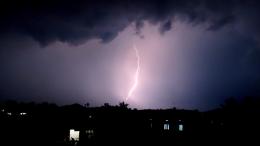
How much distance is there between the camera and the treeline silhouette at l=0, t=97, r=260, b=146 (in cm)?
2188

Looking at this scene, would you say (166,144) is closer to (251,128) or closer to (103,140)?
(103,140)

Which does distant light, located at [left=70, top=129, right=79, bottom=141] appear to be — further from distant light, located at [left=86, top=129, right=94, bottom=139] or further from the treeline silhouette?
distant light, located at [left=86, top=129, right=94, bottom=139]

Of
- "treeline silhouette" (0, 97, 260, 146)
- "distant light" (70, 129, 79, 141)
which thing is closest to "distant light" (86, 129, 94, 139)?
"treeline silhouette" (0, 97, 260, 146)

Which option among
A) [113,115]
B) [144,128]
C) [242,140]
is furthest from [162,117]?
[242,140]

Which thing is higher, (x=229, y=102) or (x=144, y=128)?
(x=229, y=102)

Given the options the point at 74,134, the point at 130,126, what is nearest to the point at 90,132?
the point at 74,134

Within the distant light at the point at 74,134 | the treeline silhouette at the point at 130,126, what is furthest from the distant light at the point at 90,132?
the distant light at the point at 74,134

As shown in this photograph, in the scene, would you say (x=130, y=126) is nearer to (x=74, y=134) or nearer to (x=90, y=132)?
(x=90, y=132)

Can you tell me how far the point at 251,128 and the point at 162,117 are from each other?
24.1ft

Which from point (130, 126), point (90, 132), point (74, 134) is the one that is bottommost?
point (74, 134)

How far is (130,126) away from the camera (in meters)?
23.6

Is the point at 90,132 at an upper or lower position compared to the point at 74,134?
upper

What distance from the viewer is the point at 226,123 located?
2320 centimetres

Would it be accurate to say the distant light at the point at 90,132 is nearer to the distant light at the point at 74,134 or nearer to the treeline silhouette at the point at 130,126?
the treeline silhouette at the point at 130,126
